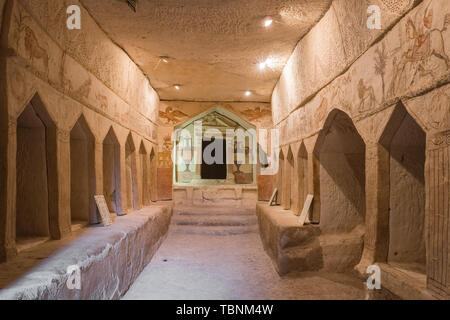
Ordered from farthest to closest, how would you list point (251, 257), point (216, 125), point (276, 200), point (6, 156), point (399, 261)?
point (216, 125)
point (276, 200)
point (251, 257)
point (399, 261)
point (6, 156)

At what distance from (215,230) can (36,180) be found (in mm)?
4773

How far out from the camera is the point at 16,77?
2814 millimetres

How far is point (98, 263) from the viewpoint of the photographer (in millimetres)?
3312

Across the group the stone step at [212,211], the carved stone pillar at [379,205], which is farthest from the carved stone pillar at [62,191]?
the stone step at [212,211]

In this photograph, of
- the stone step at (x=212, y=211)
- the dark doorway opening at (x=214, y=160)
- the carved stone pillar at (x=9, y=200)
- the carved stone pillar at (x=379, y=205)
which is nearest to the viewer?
the carved stone pillar at (x=9, y=200)

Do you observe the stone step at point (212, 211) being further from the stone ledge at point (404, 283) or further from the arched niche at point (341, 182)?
the stone ledge at point (404, 283)

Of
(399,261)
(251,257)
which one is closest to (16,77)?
(399,261)

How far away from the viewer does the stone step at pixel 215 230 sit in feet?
25.3

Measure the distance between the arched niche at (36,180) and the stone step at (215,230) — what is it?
14.4 feet

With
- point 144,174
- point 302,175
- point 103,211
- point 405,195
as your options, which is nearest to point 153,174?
point 144,174

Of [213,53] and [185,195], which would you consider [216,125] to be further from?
[213,53]

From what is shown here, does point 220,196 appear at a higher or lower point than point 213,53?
lower

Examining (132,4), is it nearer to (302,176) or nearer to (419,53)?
(419,53)

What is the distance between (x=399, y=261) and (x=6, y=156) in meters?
4.10
